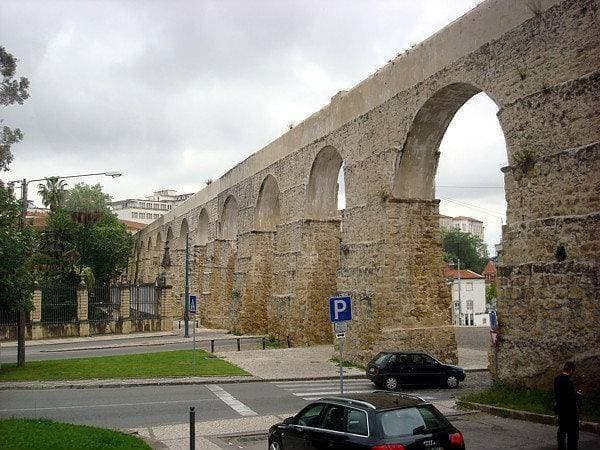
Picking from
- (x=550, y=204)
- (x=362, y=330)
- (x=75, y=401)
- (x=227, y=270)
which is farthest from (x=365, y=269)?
(x=227, y=270)

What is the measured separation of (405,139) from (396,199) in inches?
75.3

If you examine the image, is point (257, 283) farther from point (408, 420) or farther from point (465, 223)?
point (465, 223)

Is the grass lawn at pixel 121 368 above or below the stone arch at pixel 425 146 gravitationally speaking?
below

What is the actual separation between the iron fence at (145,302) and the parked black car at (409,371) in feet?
77.6

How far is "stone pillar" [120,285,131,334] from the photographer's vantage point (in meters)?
35.8

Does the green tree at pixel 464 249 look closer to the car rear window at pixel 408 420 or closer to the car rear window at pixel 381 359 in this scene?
the car rear window at pixel 381 359

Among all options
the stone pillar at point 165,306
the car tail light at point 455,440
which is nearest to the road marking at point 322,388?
the car tail light at point 455,440

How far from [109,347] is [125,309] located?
8.28m

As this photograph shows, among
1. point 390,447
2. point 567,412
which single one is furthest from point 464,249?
point 390,447

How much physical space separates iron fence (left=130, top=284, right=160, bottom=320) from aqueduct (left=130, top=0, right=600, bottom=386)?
6.16 m

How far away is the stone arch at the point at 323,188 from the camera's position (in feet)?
84.0

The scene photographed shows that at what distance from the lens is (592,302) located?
11.5 m

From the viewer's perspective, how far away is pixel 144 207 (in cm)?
13900

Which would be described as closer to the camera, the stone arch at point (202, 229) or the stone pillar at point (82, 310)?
the stone pillar at point (82, 310)
